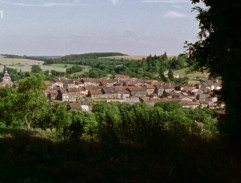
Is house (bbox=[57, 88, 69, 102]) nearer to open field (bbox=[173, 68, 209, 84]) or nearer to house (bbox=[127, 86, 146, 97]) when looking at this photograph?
house (bbox=[127, 86, 146, 97])

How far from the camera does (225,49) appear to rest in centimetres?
769

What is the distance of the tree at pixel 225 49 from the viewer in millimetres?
6379

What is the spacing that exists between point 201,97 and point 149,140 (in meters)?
118

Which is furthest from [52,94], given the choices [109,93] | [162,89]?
[162,89]

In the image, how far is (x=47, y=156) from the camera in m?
6.25

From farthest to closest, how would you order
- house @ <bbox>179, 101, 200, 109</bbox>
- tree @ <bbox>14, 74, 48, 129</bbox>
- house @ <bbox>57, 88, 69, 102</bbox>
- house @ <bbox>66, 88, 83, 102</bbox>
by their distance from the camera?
house @ <bbox>66, 88, 83, 102</bbox>, house @ <bbox>57, 88, 69, 102</bbox>, house @ <bbox>179, 101, 200, 109</bbox>, tree @ <bbox>14, 74, 48, 129</bbox>

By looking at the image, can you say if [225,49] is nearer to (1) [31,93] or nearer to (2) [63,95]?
(1) [31,93]

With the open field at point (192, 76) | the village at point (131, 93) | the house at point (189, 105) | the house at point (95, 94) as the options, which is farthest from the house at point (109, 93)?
the open field at point (192, 76)

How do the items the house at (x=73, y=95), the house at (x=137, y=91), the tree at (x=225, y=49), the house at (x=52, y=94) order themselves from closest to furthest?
the tree at (x=225, y=49)
the house at (x=73, y=95)
the house at (x=52, y=94)
the house at (x=137, y=91)

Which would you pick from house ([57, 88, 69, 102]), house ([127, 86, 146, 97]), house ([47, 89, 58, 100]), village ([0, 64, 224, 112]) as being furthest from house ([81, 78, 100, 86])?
house ([57, 88, 69, 102])

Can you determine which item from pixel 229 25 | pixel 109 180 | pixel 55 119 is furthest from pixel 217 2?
pixel 55 119

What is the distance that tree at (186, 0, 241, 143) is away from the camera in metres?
6.38

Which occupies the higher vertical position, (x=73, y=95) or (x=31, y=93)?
(x=31, y=93)

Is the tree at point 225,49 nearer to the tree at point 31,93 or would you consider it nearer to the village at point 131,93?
the tree at point 31,93
